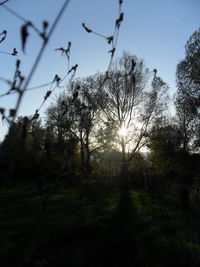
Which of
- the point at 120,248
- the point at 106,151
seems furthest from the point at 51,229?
the point at 106,151

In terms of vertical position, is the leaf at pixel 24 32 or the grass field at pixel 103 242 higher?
the leaf at pixel 24 32

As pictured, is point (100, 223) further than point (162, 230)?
Yes

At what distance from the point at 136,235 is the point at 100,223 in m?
1.38

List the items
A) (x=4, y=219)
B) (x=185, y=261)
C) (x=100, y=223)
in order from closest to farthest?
(x=185, y=261)
(x=100, y=223)
(x=4, y=219)

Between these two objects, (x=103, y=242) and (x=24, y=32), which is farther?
(x=103, y=242)

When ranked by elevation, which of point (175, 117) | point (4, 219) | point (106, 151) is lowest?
point (4, 219)

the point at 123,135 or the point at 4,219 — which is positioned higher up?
the point at 123,135

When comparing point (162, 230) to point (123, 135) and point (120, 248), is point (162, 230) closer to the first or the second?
point (120, 248)

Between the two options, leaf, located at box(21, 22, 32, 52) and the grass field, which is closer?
leaf, located at box(21, 22, 32, 52)

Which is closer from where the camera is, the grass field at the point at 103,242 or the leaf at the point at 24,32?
the leaf at the point at 24,32

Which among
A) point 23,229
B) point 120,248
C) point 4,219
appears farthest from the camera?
point 4,219

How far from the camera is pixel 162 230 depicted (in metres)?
4.82

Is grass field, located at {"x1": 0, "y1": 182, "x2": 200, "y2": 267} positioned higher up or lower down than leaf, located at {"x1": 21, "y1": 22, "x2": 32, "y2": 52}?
lower down

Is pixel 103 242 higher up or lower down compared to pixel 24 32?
lower down
